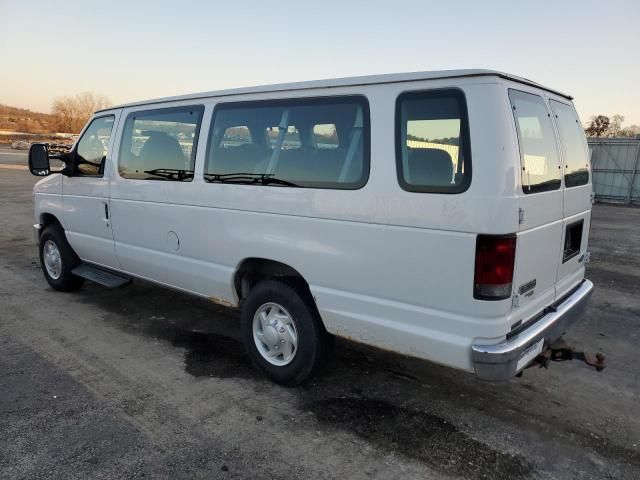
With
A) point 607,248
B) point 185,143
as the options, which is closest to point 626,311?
point 607,248

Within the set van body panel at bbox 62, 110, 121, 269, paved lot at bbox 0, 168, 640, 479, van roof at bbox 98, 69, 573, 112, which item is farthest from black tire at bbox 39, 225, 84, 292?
van roof at bbox 98, 69, 573, 112

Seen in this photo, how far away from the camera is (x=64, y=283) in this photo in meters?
5.78

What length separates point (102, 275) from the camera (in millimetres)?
5223

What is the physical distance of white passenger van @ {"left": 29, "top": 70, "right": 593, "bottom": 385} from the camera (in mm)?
2629

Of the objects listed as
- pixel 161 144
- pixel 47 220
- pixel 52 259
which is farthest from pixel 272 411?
pixel 47 220

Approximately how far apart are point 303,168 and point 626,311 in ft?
14.9

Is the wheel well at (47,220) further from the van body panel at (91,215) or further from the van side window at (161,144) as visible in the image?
the van side window at (161,144)

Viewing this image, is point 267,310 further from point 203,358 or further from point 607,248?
point 607,248

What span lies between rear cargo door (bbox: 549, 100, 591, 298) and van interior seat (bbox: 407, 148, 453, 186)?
41.8 inches

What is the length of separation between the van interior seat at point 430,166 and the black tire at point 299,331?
4.03ft

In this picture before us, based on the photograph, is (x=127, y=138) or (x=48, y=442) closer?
(x=48, y=442)

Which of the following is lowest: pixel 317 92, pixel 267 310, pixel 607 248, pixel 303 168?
pixel 607 248

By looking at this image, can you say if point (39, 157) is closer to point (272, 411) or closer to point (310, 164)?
point (310, 164)

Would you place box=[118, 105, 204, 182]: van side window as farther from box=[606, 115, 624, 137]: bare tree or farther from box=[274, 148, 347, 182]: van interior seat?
box=[606, 115, 624, 137]: bare tree
